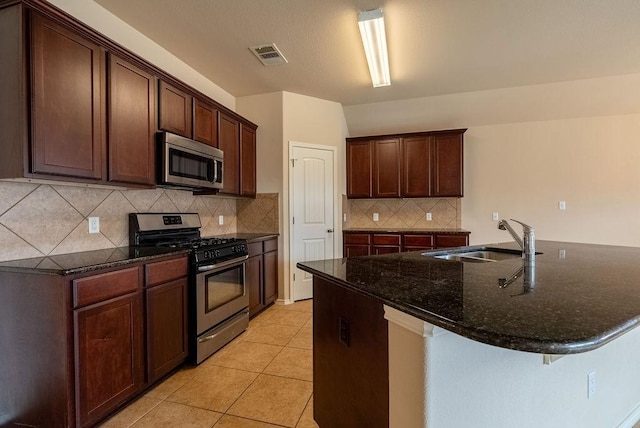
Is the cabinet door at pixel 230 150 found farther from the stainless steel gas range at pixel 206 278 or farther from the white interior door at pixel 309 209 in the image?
the white interior door at pixel 309 209

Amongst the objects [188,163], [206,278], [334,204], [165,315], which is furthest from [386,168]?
[165,315]

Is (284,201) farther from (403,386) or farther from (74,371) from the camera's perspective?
(403,386)

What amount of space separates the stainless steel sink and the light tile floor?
1.27 metres

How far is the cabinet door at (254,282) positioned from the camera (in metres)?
3.36

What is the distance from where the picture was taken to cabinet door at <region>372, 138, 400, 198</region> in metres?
4.65

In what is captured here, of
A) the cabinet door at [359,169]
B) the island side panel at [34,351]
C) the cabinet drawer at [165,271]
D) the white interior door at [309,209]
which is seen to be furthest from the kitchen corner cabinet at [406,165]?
the island side panel at [34,351]

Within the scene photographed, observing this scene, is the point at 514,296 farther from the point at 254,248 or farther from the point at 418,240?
the point at 418,240

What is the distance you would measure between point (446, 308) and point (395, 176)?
3935mm

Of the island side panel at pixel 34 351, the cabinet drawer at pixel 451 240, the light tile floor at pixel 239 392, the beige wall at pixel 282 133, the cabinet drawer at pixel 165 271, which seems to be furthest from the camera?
the cabinet drawer at pixel 451 240

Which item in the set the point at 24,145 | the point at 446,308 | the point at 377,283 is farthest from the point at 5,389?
the point at 446,308

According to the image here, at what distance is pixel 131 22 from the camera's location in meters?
2.58

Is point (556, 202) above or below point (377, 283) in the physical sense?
above

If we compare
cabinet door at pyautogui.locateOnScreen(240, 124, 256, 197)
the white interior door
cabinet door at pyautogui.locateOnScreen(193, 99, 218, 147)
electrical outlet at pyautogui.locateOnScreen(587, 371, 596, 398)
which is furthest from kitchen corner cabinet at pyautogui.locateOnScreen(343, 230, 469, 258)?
electrical outlet at pyautogui.locateOnScreen(587, 371, 596, 398)

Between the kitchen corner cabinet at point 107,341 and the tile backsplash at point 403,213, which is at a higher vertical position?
the tile backsplash at point 403,213
